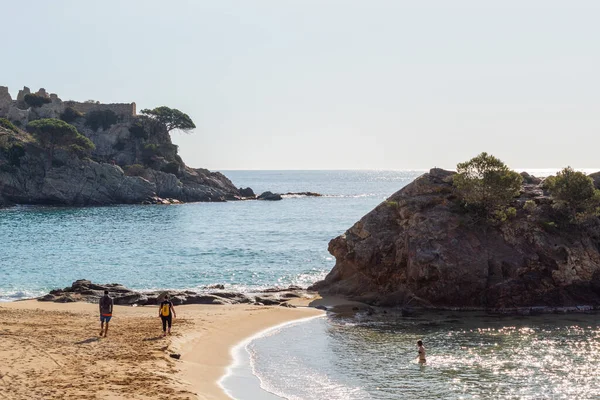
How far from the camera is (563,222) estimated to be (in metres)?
36.3

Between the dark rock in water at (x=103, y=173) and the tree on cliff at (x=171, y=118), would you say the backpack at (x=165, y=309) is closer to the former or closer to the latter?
the dark rock in water at (x=103, y=173)

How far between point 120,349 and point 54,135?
102510 millimetres

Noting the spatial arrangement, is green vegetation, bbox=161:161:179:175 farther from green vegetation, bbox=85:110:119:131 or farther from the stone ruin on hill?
green vegetation, bbox=85:110:119:131

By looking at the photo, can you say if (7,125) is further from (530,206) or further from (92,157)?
(530,206)

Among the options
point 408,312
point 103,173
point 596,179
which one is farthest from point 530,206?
point 103,173

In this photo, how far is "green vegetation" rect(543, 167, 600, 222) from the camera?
36156 millimetres

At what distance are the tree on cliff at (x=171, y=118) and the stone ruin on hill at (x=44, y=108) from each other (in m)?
4.38

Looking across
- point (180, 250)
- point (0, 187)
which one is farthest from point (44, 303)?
point (0, 187)

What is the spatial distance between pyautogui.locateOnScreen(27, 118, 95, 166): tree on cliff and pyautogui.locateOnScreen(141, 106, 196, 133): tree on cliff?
80.8 ft

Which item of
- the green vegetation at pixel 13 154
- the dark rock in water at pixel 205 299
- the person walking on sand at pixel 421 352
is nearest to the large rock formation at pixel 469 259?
the dark rock in water at pixel 205 299

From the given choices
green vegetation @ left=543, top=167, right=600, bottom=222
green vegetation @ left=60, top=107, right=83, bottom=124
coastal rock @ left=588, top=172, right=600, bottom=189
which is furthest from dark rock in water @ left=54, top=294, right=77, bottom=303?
green vegetation @ left=60, top=107, right=83, bottom=124

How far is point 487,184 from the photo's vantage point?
36.9 m

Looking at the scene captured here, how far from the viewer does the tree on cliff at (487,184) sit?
36.8 metres

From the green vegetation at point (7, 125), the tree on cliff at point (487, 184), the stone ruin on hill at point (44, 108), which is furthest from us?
the stone ruin on hill at point (44, 108)
